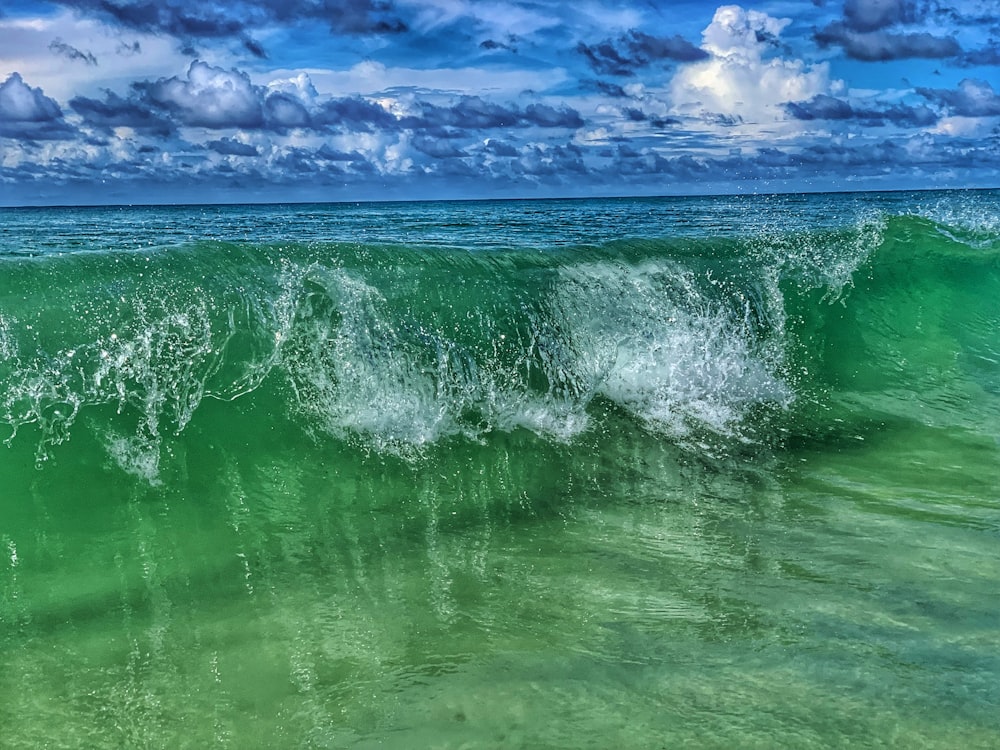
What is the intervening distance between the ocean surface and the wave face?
0.11ft

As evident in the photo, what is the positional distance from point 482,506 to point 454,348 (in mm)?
2484

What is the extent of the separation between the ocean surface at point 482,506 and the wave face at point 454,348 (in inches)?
1.3

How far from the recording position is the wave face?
6453 mm

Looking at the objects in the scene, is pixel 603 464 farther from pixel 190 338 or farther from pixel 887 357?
pixel 887 357

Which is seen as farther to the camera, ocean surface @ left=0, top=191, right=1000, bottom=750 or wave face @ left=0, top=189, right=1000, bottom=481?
wave face @ left=0, top=189, right=1000, bottom=481

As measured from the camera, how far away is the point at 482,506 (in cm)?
568

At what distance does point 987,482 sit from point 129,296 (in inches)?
253

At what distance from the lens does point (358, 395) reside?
703cm

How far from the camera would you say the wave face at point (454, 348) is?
21.2 ft

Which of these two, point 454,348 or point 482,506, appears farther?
point 454,348

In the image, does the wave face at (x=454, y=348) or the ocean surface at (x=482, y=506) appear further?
the wave face at (x=454, y=348)

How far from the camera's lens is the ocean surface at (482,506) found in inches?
132

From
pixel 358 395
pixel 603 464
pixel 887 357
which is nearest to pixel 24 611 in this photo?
pixel 358 395

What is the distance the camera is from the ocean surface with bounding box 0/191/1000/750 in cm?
334
